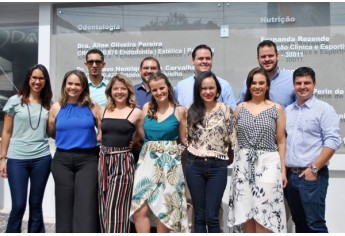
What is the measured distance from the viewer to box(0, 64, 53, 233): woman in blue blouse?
11.8ft

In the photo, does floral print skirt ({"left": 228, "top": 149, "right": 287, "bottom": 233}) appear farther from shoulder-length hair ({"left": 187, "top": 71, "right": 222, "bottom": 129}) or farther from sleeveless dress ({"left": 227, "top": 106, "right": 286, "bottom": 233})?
shoulder-length hair ({"left": 187, "top": 71, "right": 222, "bottom": 129})

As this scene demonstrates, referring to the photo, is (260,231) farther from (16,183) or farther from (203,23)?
(203,23)

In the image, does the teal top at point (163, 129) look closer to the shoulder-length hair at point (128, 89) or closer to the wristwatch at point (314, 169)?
the shoulder-length hair at point (128, 89)

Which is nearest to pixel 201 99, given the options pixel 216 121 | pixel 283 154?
pixel 216 121

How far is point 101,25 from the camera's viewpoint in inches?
218

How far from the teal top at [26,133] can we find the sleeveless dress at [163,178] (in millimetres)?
984

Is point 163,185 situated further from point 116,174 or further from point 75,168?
point 75,168

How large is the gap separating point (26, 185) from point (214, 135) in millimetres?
1789

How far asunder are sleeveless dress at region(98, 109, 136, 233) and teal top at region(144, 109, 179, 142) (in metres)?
0.18

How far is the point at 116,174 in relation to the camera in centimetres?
346

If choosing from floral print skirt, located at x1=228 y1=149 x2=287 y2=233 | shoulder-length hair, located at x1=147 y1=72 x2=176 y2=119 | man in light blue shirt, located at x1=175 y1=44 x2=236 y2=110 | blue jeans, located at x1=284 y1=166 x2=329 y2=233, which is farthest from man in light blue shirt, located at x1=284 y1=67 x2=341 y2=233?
shoulder-length hair, located at x1=147 y1=72 x2=176 y2=119

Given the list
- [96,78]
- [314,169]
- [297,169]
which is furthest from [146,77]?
[314,169]

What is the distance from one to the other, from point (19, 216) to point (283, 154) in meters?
2.45

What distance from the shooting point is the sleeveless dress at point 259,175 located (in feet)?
10.7
